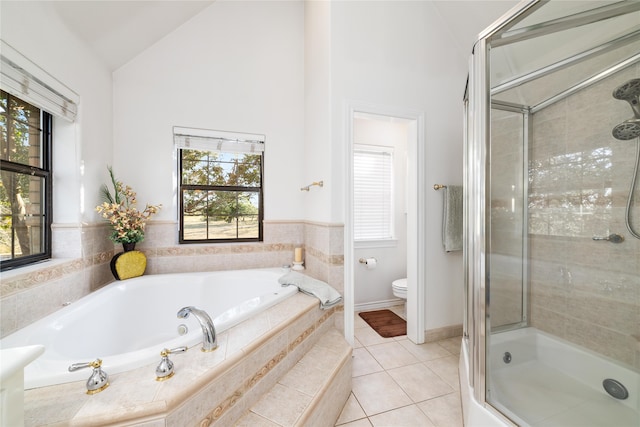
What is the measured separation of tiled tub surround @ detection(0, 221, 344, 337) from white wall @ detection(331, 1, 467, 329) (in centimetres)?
49

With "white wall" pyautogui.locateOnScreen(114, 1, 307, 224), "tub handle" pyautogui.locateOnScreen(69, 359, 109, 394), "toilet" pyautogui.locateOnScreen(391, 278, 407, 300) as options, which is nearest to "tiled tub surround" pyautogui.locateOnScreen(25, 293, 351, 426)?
"tub handle" pyautogui.locateOnScreen(69, 359, 109, 394)

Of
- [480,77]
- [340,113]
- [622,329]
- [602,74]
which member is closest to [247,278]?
[340,113]

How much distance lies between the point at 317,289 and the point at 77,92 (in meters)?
2.19

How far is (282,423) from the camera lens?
108cm

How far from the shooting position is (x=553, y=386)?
4.60 ft

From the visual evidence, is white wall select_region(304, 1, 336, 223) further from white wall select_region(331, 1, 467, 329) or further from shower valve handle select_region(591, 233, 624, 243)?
shower valve handle select_region(591, 233, 624, 243)

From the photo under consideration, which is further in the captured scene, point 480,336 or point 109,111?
point 109,111

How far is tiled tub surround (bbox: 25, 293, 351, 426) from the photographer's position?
0.79 m

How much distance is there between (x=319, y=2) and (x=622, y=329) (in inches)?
124

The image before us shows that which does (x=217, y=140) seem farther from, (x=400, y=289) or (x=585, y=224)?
(x=585, y=224)

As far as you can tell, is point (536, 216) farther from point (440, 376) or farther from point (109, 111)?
point (109, 111)

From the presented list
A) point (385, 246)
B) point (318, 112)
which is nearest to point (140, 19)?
point (318, 112)

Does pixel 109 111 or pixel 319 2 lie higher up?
pixel 319 2

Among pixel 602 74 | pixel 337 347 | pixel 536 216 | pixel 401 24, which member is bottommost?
pixel 337 347
